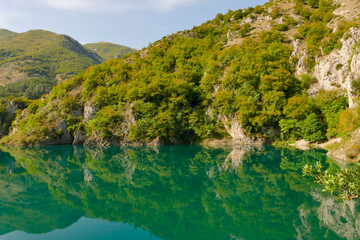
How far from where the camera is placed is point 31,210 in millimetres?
15203

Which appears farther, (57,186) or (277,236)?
(57,186)

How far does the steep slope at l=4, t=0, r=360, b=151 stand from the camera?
1893 inches

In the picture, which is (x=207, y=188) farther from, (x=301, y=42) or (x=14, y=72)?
(x=14, y=72)

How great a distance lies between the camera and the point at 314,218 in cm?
1227

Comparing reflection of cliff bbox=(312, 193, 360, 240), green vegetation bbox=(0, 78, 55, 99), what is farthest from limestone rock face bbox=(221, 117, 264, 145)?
green vegetation bbox=(0, 78, 55, 99)

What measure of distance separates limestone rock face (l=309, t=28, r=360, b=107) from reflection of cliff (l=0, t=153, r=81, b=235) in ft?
173

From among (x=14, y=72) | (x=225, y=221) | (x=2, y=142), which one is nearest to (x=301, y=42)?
(x=225, y=221)

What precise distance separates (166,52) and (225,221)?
8508 centimetres

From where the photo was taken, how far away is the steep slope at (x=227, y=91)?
48.1 metres

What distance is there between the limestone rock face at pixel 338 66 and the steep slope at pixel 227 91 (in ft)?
0.76

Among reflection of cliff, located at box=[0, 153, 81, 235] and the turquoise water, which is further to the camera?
reflection of cliff, located at box=[0, 153, 81, 235]

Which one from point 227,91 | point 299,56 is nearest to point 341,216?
point 227,91

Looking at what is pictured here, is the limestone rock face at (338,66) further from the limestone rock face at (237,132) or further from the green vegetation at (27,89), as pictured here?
the green vegetation at (27,89)

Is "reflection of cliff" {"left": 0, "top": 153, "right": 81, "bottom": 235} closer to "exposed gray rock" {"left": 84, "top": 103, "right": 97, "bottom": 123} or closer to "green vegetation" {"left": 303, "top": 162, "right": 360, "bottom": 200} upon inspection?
"green vegetation" {"left": 303, "top": 162, "right": 360, "bottom": 200}
